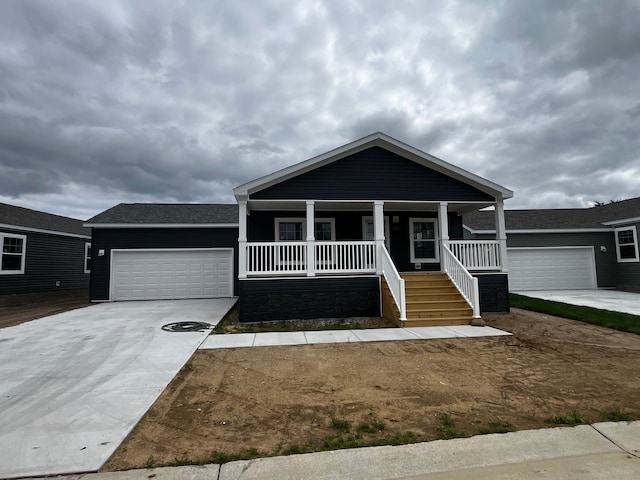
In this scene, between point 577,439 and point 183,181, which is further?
point 183,181

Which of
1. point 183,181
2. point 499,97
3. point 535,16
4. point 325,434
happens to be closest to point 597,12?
point 535,16

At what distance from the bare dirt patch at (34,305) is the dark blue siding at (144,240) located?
113 cm

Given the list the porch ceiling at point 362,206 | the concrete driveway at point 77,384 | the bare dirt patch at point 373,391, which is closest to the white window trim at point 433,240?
the porch ceiling at point 362,206

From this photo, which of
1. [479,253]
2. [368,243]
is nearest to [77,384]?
[368,243]

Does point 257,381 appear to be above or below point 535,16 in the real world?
below

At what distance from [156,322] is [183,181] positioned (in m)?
23.6

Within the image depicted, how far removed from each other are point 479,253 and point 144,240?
42.8 feet

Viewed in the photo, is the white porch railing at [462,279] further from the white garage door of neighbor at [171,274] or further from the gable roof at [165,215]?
the white garage door of neighbor at [171,274]

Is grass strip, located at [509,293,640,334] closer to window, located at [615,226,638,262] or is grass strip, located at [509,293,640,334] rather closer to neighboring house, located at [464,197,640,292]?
neighboring house, located at [464,197,640,292]

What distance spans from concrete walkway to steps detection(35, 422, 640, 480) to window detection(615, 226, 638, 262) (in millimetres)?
16929

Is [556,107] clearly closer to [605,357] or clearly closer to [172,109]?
[605,357]

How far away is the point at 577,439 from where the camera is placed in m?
3.00

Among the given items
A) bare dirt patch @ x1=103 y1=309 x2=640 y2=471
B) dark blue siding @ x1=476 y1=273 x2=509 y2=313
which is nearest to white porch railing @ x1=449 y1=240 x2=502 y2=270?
dark blue siding @ x1=476 y1=273 x2=509 y2=313

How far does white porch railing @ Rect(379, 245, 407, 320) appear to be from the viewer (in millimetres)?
8188
